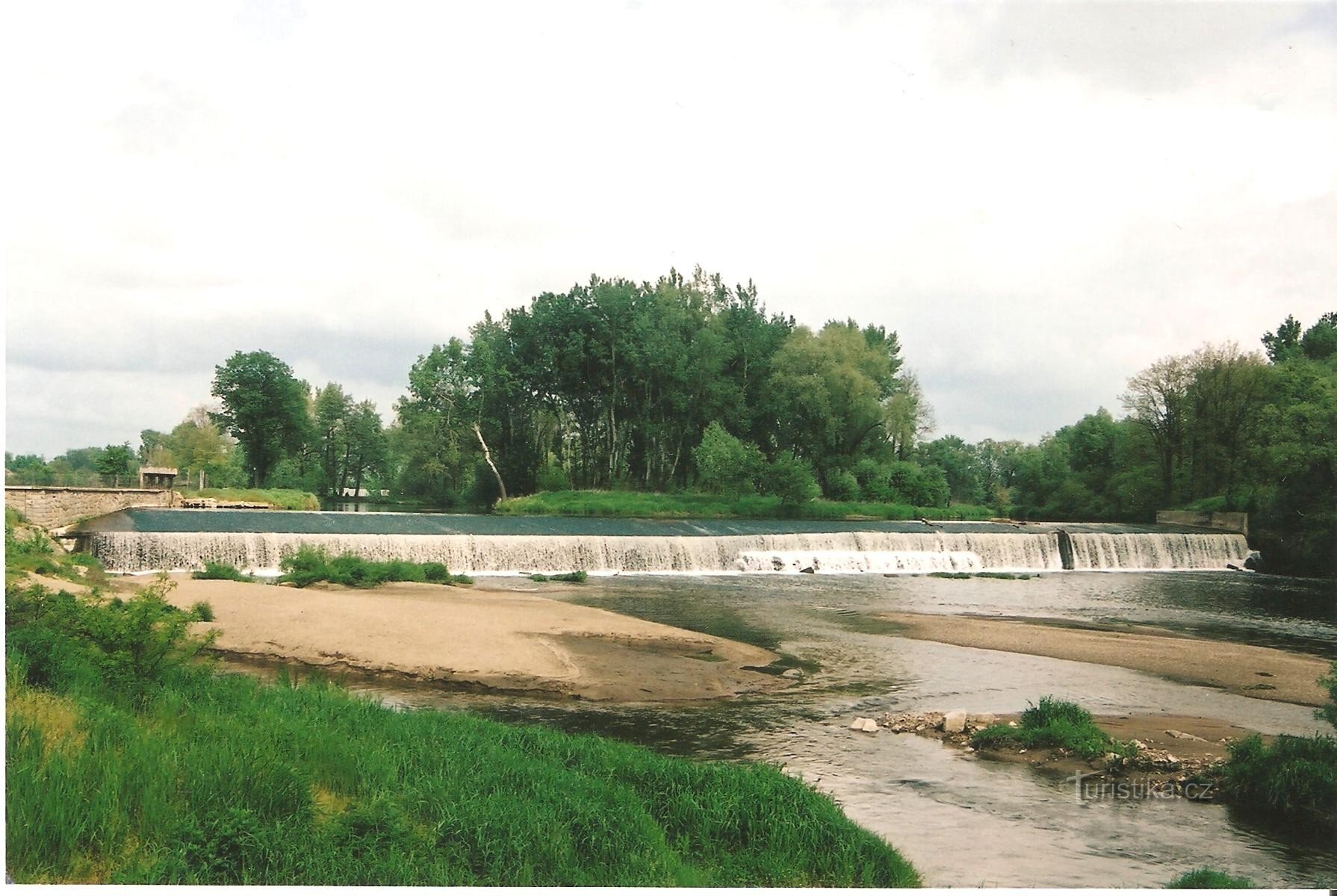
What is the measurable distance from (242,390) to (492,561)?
2192cm

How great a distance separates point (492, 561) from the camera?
25.0 meters

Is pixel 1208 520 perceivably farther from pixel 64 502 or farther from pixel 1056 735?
pixel 64 502

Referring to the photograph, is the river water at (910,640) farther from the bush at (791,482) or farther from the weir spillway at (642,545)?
the bush at (791,482)

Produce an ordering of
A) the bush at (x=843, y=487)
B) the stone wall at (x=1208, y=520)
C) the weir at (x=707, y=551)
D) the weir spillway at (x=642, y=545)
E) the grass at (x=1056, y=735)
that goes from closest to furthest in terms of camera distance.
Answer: the grass at (x=1056, y=735), the weir at (x=707, y=551), the weir spillway at (x=642, y=545), the stone wall at (x=1208, y=520), the bush at (x=843, y=487)

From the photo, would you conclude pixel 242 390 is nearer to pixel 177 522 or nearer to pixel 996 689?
pixel 177 522

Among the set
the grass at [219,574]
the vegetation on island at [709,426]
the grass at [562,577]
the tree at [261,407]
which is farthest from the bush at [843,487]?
the grass at [219,574]

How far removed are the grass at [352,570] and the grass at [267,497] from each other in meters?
12.7

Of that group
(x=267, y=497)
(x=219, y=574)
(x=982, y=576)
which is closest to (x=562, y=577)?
(x=219, y=574)

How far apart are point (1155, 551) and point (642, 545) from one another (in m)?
18.2

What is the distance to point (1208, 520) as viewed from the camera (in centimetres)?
3691

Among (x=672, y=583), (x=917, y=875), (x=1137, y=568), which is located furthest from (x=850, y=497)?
(x=917, y=875)

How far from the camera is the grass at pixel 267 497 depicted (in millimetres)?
32625

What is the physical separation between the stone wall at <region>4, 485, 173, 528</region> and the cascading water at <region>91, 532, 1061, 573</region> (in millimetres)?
1359

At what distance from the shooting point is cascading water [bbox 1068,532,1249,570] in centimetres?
3174
